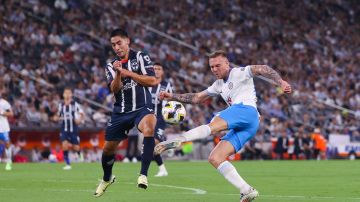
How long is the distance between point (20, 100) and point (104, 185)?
19216 millimetres

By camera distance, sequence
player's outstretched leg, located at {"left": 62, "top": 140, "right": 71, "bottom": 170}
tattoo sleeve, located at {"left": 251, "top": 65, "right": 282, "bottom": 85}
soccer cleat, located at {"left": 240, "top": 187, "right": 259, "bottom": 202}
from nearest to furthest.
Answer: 1. soccer cleat, located at {"left": 240, "top": 187, "right": 259, "bottom": 202}
2. tattoo sleeve, located at {"left": 251, "top": 65, "right": 282, "bottom": 85}
3. player's outstretched leg, located at {"left": 62, "top": 140, "right": 71, "bottom": 170}

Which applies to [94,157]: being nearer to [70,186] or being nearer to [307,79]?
[307,79]

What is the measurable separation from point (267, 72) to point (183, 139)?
1.81 metres

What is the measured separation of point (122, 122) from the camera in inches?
592

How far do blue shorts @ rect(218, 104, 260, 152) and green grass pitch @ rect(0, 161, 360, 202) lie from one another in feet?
4.61

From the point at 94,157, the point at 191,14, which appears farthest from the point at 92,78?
the point at 191,14

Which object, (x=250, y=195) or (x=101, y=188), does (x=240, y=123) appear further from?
(x=101, y=188)

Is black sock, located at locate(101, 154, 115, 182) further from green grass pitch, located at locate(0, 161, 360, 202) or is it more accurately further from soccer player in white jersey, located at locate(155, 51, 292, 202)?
soccer player in white jersey, located at locate(155, 51, 292, 202)

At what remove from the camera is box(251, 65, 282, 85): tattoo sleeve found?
13594 mm

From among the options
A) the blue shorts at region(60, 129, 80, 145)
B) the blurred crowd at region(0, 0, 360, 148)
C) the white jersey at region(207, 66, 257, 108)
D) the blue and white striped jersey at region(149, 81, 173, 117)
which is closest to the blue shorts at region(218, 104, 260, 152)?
the white jersey at region(207, 66, 257, 108)

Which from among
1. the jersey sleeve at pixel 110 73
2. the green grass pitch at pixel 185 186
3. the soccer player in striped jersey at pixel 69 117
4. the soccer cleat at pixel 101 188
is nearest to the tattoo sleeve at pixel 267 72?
the green grass pitch at pixel 185 186

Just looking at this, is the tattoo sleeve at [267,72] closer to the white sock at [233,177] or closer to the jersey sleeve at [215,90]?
the jersey sleeve at [215,90]

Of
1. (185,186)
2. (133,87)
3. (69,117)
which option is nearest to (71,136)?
(69,117)

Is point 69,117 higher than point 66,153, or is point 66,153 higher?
point 69,117
